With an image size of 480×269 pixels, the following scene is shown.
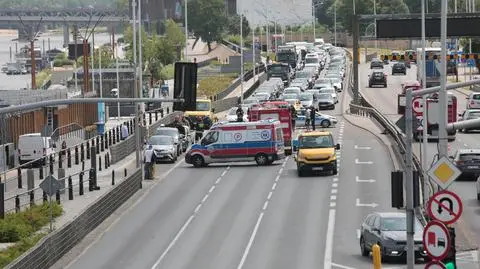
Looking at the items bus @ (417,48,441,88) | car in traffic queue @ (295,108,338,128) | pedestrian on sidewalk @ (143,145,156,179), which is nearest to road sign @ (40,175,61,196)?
pedestrian on sidewalk @ (143,145,156,179)

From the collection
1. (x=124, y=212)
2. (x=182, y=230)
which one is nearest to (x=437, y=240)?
(x=182, y=230)

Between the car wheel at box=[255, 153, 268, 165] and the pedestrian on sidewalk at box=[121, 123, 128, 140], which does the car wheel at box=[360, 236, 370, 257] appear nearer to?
the car wheel at box=[255, 153, 268, 165]

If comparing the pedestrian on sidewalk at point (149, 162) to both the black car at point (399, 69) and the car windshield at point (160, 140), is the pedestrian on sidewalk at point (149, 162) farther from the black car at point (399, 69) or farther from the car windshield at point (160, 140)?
the black car at point (399, 69)

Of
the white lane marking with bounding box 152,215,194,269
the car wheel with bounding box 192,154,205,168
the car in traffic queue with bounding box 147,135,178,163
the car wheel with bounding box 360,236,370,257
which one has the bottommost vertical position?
the white lane marking with bounding box 152,215,194,269

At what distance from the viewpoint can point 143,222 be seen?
45.6 metres

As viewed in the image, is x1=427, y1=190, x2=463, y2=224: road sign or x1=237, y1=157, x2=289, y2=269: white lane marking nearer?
x1=427, y1=190, x2=463, y2=224: road sign

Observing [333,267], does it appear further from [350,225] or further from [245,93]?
[245,93]

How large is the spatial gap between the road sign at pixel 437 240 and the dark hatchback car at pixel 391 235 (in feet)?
34.8

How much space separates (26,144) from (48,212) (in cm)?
2187

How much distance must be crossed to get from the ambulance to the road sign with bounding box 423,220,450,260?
34.4m

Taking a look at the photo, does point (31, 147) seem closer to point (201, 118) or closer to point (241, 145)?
point (241, 145)

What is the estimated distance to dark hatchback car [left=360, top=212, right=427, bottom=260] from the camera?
35844 mm

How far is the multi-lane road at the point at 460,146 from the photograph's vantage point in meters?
39.6

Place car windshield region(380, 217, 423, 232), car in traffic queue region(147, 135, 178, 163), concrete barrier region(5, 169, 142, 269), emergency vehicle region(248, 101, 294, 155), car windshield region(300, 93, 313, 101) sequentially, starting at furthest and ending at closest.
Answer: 1. car windshield region(300, 93, 313, 101)
2. emergency vehicle region(248, 101, 294, 155)
3. car in traffic queue region(147, 135, 178, 163)
4. car windshield region(380, 217, 423, 232)
5. concrete barrier region(5, 169, 142, 269)
